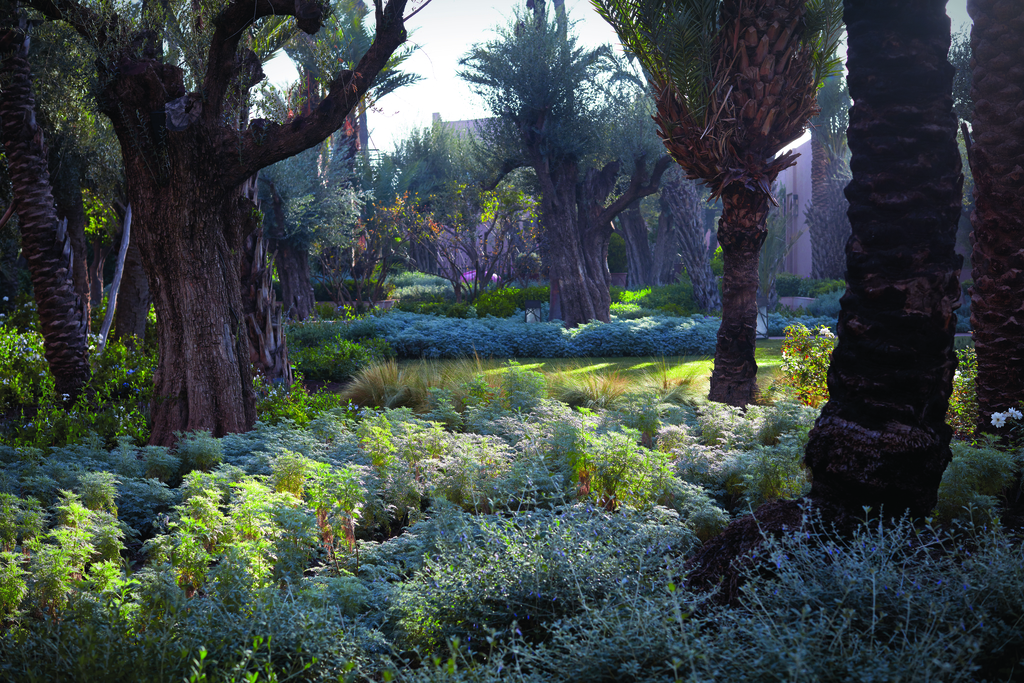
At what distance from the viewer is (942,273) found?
282 cm

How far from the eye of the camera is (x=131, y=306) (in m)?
11.2

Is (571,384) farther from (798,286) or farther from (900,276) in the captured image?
(798,286)

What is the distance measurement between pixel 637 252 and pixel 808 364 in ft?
78.8

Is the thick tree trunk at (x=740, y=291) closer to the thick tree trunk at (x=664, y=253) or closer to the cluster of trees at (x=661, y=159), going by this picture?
the cluster of trees at (x=661, y=159)

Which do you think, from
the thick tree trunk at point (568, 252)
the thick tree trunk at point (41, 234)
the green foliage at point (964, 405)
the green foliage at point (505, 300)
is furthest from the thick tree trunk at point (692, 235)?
the thick tree trunk at point (41, 234)

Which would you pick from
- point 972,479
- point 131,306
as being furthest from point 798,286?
point 972,479

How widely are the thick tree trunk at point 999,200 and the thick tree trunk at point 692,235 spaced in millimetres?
15255

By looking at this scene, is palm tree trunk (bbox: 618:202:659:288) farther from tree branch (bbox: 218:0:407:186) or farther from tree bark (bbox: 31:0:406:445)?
tree bark (bbox: 31:0:406:445)

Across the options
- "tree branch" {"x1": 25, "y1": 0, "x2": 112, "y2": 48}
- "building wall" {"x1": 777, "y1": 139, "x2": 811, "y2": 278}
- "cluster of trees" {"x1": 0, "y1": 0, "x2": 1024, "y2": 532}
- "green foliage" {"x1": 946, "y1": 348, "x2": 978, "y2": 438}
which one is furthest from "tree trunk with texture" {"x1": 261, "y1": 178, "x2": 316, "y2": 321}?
"building wall" {"x1": 777, "y1": 139, "x2": 811, "y2": 278}

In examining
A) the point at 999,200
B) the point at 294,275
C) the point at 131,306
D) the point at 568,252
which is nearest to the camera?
the point at 999,200

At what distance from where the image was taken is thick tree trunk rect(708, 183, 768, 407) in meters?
6.96

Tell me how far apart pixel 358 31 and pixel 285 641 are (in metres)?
21.2

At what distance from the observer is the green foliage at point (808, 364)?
7297 mm

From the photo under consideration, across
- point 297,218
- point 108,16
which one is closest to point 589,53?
point 297,218
